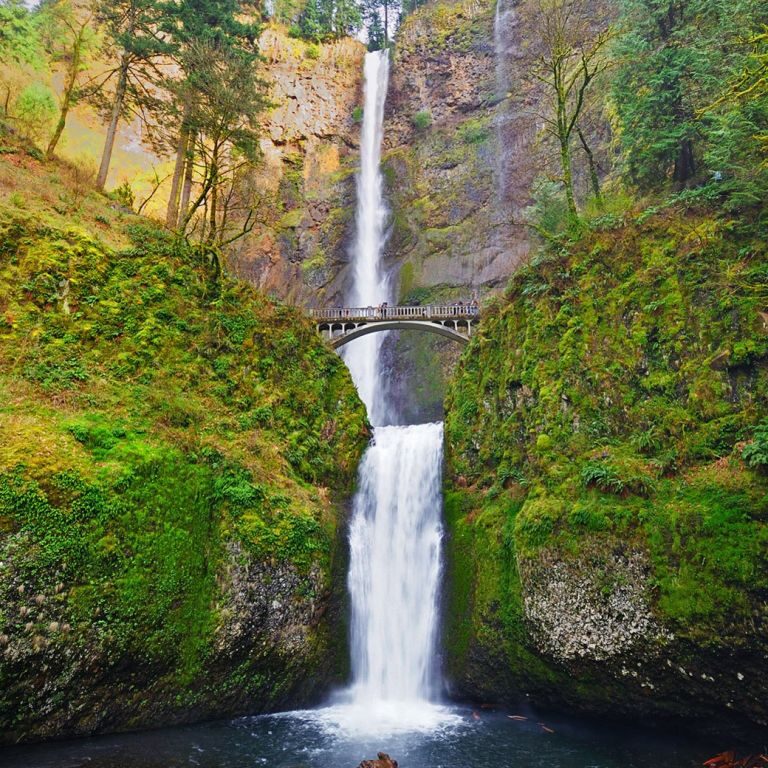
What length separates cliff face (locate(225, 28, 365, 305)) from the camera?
35.8 m

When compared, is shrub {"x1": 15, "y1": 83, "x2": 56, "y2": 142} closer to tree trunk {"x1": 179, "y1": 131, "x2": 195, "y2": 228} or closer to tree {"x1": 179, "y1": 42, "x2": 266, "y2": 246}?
tree trunk {"x1": 179, "y1": 131, "x2": 195, "y2": 228}

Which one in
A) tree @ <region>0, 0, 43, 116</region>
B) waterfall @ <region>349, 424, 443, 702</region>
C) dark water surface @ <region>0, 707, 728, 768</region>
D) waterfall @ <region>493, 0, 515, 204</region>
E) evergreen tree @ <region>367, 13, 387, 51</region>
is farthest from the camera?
evergreen tree @ <region>367, 13, 387, 51</region>

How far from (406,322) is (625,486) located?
1840 cm

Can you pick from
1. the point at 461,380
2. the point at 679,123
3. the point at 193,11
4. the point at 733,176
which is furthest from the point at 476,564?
the point at 193,11

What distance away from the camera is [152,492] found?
10711 millimetres

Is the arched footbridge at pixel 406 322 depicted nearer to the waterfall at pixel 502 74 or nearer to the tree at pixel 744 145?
the waterfall at pixel 502 74

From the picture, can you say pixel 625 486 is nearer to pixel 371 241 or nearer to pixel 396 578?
pixel 396 578

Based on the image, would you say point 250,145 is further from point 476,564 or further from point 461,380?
point 476,564

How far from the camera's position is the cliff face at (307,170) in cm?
3578

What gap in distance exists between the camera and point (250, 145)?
63.3ft

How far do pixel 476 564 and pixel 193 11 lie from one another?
21418mm

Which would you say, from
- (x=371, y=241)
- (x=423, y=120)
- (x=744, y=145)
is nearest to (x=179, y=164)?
(x=371, y=241)

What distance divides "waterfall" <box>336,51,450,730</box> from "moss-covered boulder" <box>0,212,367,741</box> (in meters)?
0.82

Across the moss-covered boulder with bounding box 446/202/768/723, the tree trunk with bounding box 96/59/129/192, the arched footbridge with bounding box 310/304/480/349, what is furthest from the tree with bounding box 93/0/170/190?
the moss-covered boulder with bounding box 446/202/768/723
